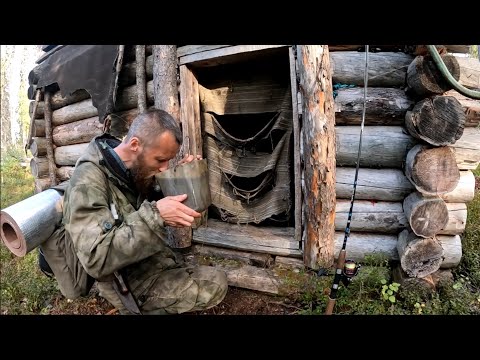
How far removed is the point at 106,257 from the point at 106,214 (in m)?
0.25

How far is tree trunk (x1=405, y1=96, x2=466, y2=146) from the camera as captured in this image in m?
2.29

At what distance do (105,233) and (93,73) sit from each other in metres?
2.84

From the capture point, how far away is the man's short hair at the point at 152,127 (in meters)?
1.89

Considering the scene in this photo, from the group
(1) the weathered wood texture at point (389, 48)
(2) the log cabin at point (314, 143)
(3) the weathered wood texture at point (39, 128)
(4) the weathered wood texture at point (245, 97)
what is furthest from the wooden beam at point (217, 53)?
(3) the weathered wood texture at point (39, 128)

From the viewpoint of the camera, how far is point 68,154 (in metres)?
5.12

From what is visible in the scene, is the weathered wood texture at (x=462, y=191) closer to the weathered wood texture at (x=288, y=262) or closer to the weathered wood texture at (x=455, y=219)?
the weathered wood texture at (x=455, y=219)

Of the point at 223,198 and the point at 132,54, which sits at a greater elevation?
the point at 132,54

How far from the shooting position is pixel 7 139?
11.6 meters

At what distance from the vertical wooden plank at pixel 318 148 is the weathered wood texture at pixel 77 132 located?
10.4 ft

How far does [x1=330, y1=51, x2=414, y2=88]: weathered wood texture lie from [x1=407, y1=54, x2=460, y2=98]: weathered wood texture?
0.25 metres

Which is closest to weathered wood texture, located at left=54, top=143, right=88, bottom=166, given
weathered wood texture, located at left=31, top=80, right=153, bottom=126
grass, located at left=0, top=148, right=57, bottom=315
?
weathered wood texture, located at left=31, top=80, right=153, bottom=126

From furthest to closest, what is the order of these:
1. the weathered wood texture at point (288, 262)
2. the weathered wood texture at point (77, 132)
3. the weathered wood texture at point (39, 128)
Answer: the weathered wood texture at point (39, 128) → the weathered wood texture at point (77, 132) → the weathered wood texture at point (288, 262)
